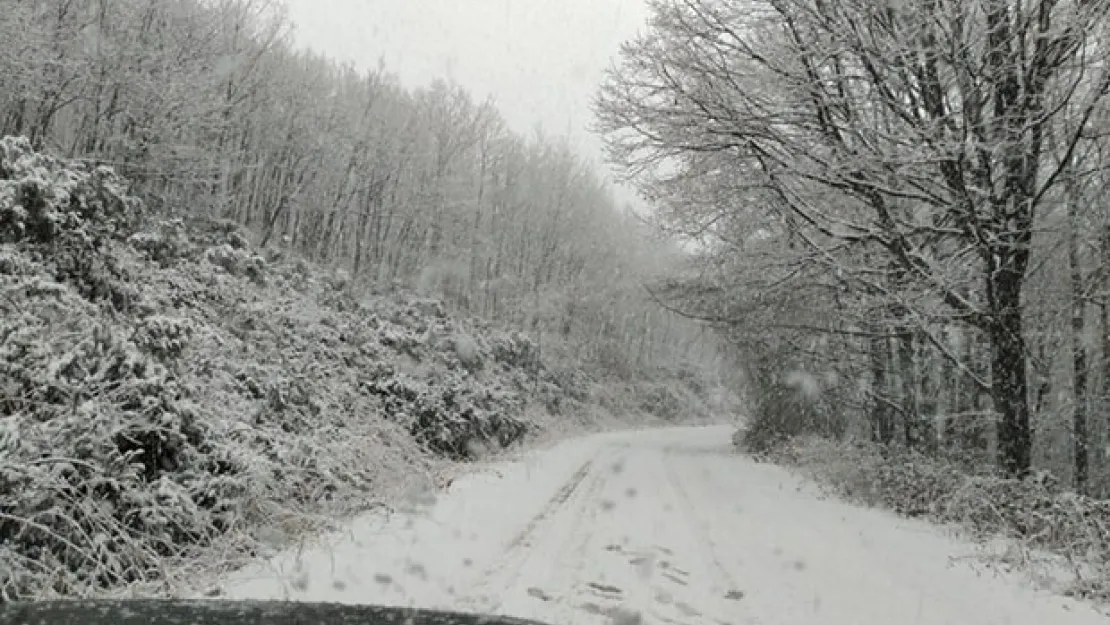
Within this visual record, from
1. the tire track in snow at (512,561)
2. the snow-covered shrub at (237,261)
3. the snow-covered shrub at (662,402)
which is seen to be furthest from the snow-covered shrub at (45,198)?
the snow-covered shrub at (662,402)

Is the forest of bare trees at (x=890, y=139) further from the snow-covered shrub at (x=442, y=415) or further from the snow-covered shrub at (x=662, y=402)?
the snow-covered shrub at (x=662, y=402)

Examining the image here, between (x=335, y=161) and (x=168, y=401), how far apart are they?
29.1 meters

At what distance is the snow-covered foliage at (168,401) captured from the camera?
5.64 m

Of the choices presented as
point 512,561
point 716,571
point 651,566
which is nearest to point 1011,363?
→ point 716,571

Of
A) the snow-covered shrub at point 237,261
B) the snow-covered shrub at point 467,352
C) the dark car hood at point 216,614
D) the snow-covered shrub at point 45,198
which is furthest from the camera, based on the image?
the snow-covered shrub at point 467,352

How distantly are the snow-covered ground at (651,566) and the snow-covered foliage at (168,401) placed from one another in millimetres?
821

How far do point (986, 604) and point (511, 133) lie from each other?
4798 centimetres

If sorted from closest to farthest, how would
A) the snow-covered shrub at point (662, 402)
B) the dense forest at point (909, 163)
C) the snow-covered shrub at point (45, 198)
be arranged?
the dense forest at point (909, 163) → the snow-covered shrub at point (45, 198) → the snow-covered shrub at point (662, 402)

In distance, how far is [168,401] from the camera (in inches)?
283

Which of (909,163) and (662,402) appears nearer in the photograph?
(909,163)

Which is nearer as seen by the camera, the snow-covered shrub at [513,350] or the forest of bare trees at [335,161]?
the forest of bare trees at [335,161]

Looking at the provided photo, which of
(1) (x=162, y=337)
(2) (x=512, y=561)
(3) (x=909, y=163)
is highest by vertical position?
(3) (x=909, y=163)

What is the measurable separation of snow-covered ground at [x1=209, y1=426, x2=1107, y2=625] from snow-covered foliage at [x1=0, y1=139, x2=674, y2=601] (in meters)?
0.82

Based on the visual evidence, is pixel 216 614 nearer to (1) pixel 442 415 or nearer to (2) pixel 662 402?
(1) pixel 442 415
